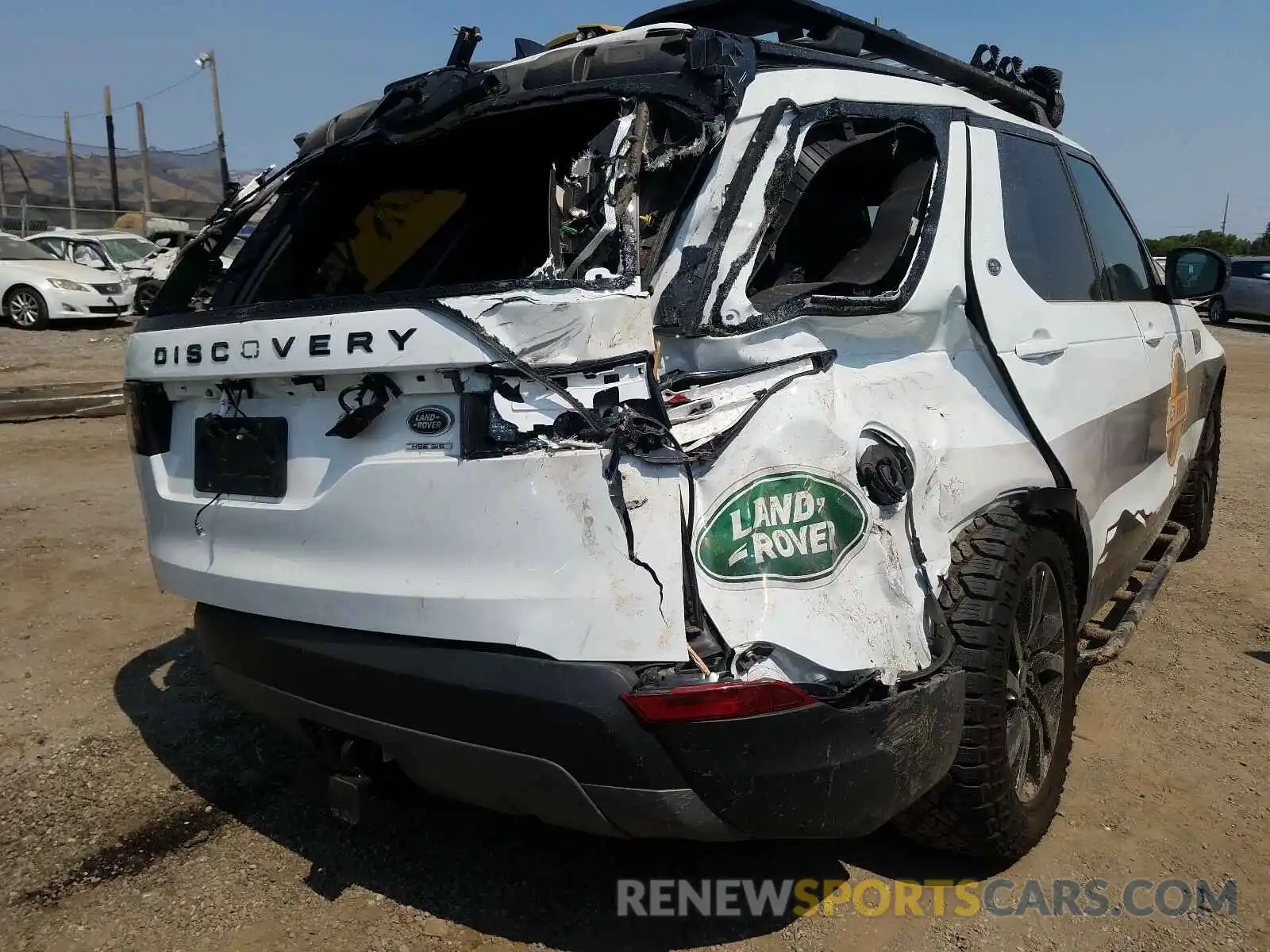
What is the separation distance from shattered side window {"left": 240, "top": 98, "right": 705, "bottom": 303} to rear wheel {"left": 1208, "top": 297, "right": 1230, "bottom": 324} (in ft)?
72.0

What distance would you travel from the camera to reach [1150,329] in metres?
3.66

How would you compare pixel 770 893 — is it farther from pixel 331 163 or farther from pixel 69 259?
pixel 69 259

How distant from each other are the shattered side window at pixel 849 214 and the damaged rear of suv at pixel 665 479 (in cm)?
1

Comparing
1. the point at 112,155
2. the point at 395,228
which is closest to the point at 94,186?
the point at 112,155

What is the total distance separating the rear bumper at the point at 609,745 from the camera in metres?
1.87

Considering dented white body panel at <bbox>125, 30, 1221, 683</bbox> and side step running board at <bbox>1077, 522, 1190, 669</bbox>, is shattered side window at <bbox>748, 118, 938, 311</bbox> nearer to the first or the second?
dented white body panel at <bbox>125, 30, 1221, 683</bbox>

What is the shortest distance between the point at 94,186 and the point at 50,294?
1106 inches

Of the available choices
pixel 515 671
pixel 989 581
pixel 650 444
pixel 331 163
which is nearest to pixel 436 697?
pixel 515 671

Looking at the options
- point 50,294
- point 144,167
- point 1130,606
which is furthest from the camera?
point 144,167

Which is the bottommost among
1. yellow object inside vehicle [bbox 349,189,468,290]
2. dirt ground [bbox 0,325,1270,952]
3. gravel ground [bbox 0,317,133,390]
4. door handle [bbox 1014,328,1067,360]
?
dirt ground [bbox 0,325,1270,952]

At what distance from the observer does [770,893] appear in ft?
8.29

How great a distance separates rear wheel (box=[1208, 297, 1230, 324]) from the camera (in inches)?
838

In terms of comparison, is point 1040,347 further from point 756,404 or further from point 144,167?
point 144,167

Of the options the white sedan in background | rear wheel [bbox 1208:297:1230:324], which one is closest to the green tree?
rear wheel [bbox 1208:297:1230:324]
